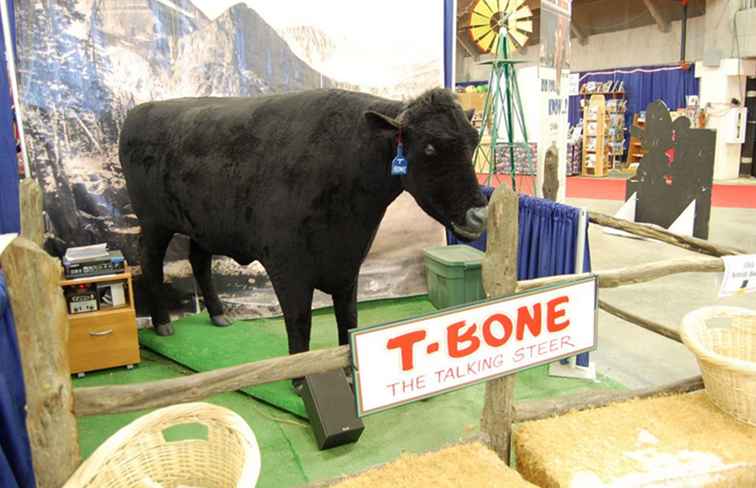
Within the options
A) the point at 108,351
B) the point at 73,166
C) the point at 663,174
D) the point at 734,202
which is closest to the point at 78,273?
the point at 108,351

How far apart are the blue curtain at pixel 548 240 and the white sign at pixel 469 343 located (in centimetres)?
121

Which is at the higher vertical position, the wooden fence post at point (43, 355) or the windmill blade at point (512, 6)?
the windmill blade at point (512, 6)

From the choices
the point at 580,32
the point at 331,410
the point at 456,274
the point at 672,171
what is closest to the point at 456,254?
the point at 456,274

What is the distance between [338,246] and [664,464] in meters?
1.68

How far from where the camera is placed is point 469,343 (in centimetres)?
211

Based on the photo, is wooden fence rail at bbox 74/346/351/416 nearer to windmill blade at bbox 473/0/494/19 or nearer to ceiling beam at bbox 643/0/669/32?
windmill blade at bbox 473/0/494/19

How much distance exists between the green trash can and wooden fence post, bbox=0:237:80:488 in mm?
3080

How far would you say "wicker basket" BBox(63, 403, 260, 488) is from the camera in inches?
66.0

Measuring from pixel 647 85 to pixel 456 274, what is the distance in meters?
13.2

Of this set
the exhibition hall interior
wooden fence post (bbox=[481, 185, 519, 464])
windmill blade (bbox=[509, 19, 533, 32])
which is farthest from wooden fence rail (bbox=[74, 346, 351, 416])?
windmill blade (bbox=[509, 19, 533, 32])

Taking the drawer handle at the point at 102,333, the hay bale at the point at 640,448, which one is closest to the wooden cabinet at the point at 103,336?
the drawer handle at the point at 102,333

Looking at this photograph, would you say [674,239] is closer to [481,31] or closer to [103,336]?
[481,31]

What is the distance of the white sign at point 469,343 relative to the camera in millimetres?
1961

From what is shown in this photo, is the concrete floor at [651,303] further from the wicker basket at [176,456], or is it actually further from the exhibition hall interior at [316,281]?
the wicker basket at [176,456]
